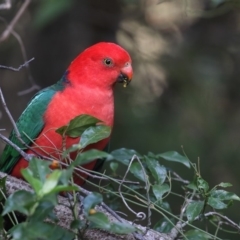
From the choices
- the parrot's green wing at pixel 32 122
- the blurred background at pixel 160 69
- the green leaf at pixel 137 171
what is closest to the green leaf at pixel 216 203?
the green leaf at pixel 137 171

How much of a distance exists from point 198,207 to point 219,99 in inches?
105

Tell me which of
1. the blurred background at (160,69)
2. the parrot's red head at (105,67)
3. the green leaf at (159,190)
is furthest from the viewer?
the blurred background at (160,69)

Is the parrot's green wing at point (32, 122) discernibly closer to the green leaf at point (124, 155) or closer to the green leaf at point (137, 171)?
the green leaf at point (124, 155)

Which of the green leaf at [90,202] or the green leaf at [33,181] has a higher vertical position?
the green leaf at [33,181]

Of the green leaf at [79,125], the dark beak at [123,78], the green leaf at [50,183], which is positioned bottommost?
the green leaf at [50,183]

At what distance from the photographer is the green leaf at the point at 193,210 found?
1.90m

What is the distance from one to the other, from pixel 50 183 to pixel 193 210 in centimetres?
64

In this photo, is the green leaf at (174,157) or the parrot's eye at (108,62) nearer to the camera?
the green leaf at (174,157)

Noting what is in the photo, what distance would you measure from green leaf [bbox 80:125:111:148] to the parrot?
753mm

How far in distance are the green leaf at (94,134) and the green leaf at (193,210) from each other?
369 millimetres

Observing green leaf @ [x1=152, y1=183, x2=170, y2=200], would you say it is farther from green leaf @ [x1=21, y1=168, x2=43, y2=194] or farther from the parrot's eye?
the parrot's eye

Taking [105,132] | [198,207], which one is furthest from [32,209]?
[198,207]

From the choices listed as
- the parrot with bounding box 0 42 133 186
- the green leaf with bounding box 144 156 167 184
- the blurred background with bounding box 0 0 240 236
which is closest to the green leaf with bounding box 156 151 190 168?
the green leaf with bounding box 144 156 167 184

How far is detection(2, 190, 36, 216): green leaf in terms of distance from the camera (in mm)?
1385
